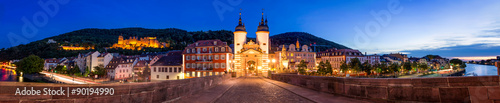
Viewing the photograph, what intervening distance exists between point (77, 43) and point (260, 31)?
591 feet

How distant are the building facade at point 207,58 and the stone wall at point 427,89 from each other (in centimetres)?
5018

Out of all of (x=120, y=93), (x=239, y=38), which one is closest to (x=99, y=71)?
(x=239, y=38)

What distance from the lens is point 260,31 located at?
155 ft

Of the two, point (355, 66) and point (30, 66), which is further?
point (30, 66)

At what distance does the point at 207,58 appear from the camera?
5991cm

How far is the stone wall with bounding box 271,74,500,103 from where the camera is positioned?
5.59 metres

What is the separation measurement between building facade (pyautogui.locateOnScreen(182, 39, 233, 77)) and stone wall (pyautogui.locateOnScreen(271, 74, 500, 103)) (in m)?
50.2

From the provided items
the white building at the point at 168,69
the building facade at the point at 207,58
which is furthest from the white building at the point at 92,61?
the building facade at the point at 207,58

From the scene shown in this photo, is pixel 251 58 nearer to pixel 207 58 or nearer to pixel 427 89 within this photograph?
pixel 207 58

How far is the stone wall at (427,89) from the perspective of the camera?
5594 millimetres

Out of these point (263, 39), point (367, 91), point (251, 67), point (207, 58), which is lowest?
point (251, 67)

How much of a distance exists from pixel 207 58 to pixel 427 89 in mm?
55370

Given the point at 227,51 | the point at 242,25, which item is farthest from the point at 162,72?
the point at 242,25

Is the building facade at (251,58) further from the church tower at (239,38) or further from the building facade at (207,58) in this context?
the building facade at (207,58)
